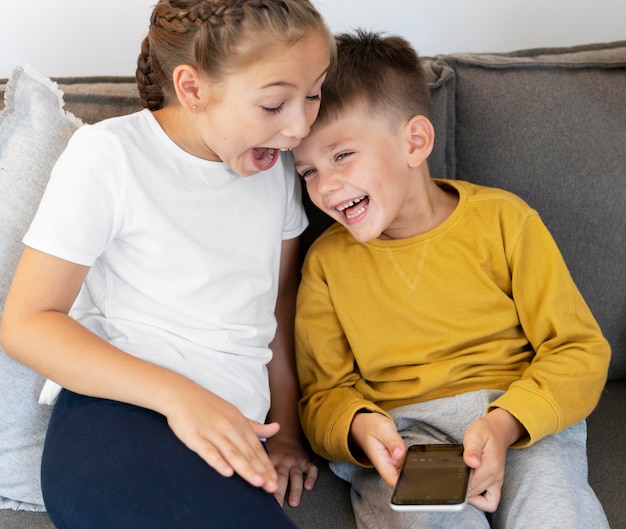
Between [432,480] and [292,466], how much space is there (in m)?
0.38

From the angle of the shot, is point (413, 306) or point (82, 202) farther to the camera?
point (413, 306)

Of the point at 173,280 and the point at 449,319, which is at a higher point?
the point at 173,280

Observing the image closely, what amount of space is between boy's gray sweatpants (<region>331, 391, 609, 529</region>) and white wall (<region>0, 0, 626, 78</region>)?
950mm

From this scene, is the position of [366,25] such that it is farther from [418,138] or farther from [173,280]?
[173,280]

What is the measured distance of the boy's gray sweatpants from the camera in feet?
3.95

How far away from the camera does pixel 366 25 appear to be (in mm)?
1956

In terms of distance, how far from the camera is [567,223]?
Answer: 162 centimetres

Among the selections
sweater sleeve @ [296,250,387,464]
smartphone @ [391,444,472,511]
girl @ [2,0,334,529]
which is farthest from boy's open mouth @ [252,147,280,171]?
smartphone @ [391,444,472,511]

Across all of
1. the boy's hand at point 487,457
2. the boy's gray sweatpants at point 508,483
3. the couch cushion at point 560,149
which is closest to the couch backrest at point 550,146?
the couch cushion at point 560,149

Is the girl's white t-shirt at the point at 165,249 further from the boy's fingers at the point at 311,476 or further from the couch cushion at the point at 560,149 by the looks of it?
the couch cushion at the point at 560,149

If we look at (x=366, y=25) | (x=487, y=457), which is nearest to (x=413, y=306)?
(x=487, y=457)

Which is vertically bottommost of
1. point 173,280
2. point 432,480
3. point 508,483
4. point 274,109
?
point 508,483

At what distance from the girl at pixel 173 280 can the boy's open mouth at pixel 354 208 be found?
0.12 meters

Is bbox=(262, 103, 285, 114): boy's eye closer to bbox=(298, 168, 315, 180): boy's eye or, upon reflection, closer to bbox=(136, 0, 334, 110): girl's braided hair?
bbox=(136, 0, 334, 110): girl's braided hair
